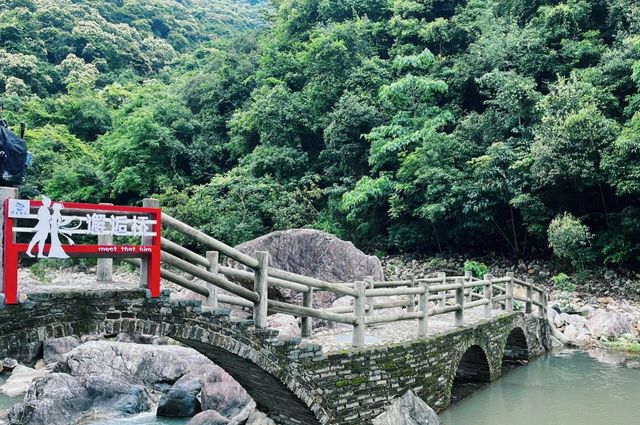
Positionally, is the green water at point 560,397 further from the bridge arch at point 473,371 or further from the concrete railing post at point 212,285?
the concrete railing post at point 212,285

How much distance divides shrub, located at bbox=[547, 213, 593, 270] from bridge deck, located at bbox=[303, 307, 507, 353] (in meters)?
7.23

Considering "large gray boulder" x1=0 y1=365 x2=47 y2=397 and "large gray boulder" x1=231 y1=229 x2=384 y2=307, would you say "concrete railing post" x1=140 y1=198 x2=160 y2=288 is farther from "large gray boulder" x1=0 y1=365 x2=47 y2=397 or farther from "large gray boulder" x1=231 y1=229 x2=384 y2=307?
"large gray boulder" x1=0 y1=365 x2=47 y2=397

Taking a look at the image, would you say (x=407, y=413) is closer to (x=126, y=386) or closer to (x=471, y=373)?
(x=471, y=373)

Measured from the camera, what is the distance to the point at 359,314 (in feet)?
22.3

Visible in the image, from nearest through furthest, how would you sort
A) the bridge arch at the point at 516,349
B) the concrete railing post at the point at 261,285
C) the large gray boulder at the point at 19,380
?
the concrete railing post at the point at 261,285
the large gray boulder at the point at 19,380
the bridge arch at the point at 516,349

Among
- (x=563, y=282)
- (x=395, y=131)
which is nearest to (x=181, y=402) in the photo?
(x=563, y=282)

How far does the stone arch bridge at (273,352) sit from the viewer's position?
173 inches

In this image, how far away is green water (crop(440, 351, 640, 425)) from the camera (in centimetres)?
844

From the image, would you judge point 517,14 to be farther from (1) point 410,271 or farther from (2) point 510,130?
(1) point 410,271

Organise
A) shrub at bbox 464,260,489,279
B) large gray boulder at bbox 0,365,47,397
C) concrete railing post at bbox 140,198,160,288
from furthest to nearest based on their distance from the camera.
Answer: shrub at bbox 464,260,489,279, large gray boulder at bbox 0,365,47,397, concrete railing post at bbox 140,198,160,288

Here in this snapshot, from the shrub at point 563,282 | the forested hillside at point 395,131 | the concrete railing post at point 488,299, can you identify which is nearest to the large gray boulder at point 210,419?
the concrete railing post at point 488,299

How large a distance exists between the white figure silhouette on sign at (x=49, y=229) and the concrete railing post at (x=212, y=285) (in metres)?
1.52

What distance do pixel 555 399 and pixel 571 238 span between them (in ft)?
25.6

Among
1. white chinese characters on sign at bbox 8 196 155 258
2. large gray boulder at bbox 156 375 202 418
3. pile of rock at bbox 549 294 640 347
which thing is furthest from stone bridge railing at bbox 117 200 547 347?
pile of rock at bbox 549 294 640 347
